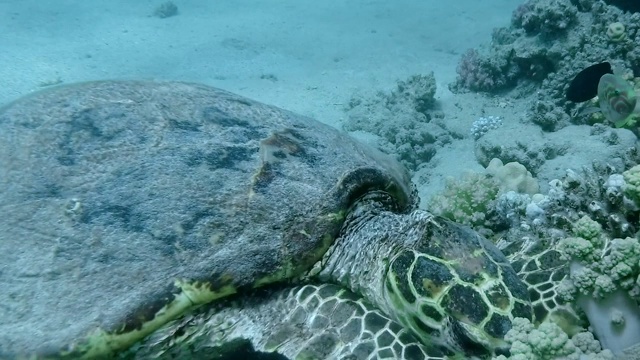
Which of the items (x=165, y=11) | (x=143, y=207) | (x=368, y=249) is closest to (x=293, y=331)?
(x=368, y=249)

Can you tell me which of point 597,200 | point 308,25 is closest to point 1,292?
point 597,200

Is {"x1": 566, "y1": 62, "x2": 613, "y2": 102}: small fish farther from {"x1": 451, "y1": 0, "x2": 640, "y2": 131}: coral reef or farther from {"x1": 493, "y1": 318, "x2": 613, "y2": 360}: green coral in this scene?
{"x1": 493, "y1": 318, "x2": 613, "y2": 360}: green coral

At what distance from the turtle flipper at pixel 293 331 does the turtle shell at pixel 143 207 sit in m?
0.14

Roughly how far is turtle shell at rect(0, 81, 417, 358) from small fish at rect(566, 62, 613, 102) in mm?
3117

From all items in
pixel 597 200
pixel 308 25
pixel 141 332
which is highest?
pixel 597 200

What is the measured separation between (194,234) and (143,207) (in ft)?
1.06

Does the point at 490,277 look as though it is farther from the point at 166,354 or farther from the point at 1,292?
the point at 1,292

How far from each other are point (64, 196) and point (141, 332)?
0.87m

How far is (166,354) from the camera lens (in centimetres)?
236

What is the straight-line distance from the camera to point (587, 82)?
16.4 ft

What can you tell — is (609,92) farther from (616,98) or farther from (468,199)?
(468,199)

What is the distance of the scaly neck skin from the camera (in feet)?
8.14

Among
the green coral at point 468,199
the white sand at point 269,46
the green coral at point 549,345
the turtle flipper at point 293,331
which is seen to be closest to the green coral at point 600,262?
the green coral at point 549,345

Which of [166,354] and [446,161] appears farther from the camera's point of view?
[446,161]
